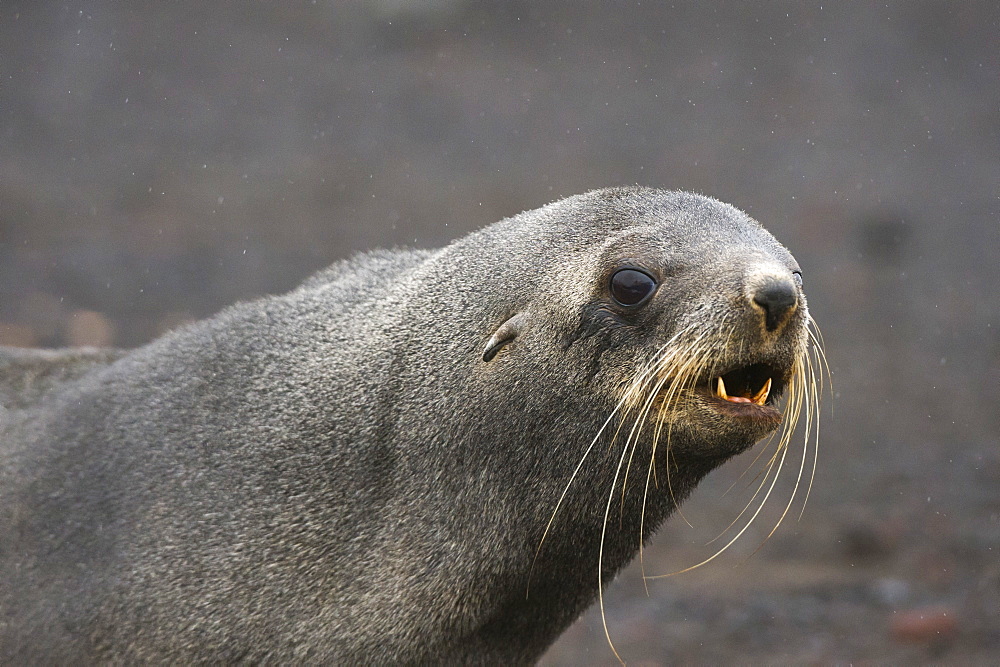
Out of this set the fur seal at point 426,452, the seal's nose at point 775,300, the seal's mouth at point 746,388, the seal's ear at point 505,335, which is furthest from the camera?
the seal's ear at point 505,335

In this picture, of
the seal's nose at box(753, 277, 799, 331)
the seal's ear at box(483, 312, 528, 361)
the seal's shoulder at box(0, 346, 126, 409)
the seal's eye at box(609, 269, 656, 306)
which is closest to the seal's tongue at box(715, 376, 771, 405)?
the seal's nose at box(753, 277, 799, 331)

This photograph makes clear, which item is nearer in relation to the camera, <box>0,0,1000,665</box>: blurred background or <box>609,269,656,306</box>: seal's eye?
<box>609,269,656,306</box>: seal's eye

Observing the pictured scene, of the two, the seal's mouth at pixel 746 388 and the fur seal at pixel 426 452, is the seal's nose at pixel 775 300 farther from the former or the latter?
the seal's mouth at pixel 746 388

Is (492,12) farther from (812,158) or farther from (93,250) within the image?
(93,250)

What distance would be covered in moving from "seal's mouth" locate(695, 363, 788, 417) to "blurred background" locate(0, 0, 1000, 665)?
5505mm

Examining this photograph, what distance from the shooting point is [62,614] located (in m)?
5.03

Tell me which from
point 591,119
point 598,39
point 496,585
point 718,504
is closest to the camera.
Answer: point 496,585

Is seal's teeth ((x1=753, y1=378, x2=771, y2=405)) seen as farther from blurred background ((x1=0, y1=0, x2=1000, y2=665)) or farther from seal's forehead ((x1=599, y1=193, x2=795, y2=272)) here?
blurred background ((x1=0, y1=0, x2=1000, y2=665))

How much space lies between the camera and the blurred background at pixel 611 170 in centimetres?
1111

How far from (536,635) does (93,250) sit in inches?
426

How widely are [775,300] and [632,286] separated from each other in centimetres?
56

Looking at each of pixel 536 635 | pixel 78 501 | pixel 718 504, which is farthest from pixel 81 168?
pixel 536 635

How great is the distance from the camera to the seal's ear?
468 centimetres

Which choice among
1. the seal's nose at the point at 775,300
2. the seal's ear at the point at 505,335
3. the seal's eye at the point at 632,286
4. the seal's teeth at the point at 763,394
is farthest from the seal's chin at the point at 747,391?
the seal's ear at the point at 505,335
